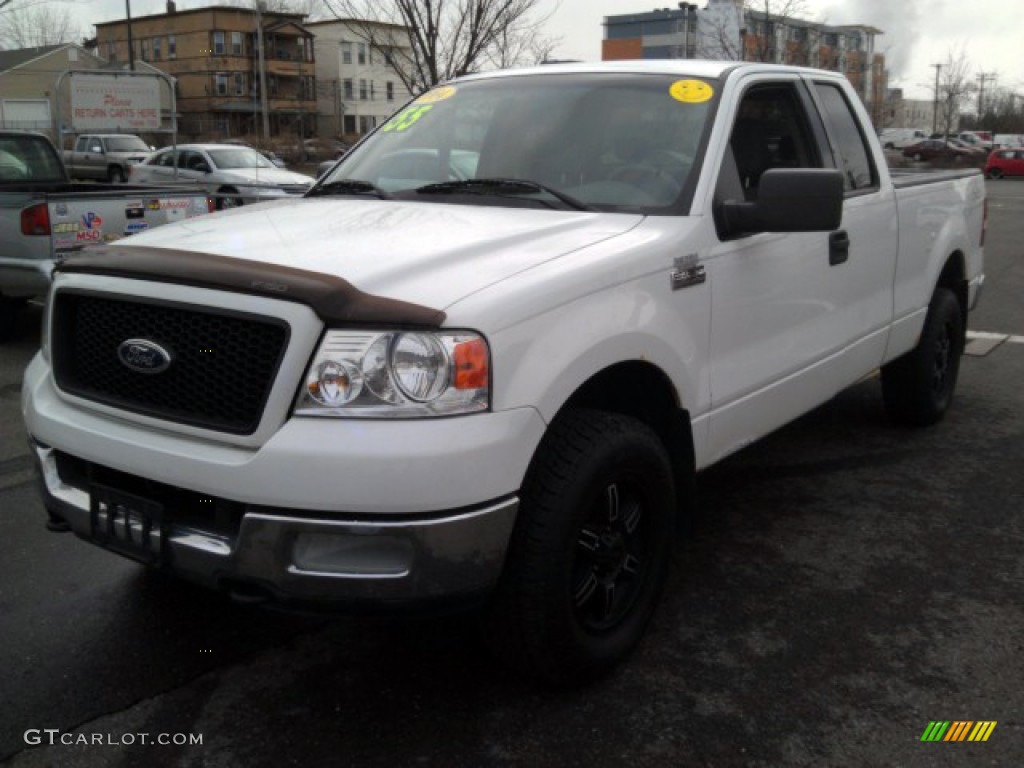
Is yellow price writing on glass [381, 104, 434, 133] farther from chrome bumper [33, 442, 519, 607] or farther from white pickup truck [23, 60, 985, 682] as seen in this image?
chrome bumper [33, 442, 519, 607]

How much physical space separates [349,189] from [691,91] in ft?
4.53

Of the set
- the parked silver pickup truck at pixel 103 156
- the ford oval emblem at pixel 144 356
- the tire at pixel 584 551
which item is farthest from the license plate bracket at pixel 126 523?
the parked silver pickup truck at pixel 103 156

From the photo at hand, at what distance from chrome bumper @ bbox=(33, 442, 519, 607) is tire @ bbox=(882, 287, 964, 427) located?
3728mm

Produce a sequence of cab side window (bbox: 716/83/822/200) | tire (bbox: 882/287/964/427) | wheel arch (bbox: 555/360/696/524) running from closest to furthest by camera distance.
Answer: wheel arch (bbox: 555/360/696/524) → cab side window (bbox: 716/83/822/200) → tire (bbox: 882/287/964/427)

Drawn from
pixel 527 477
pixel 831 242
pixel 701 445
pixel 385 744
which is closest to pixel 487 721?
pixel 385 744

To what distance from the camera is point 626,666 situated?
10.4ft

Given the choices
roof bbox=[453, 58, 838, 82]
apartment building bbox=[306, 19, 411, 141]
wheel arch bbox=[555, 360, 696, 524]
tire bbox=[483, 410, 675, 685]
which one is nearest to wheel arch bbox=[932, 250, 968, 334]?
roof bbox=[453, 58, 838, 82]

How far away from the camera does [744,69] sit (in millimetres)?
3988

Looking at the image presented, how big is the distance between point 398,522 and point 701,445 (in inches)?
53.8

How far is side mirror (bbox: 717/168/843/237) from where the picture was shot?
3281 mm

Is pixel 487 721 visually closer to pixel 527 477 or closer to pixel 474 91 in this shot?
pixel 527 477

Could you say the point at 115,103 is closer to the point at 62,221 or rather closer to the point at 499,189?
the point at 62,221

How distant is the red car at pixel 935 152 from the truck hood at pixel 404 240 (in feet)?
158

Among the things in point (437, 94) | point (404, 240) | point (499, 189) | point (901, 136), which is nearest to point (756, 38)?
point (437, 94)
